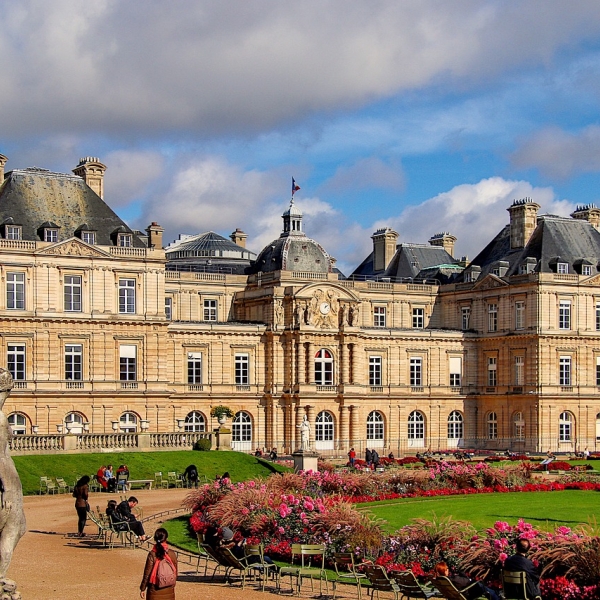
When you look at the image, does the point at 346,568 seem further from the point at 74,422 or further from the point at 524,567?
the point at 74,422

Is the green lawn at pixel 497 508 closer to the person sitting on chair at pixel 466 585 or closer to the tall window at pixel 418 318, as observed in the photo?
the person sitting on chair at pixel 466 585

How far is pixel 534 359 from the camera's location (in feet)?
250

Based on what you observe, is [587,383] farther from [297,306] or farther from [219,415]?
[219,415]

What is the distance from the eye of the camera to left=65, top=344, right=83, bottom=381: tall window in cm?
6344

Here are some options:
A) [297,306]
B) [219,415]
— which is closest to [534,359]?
[297,306]

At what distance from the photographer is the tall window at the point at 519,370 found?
7744 cm

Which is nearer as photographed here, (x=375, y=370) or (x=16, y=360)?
(x=16, y=360)

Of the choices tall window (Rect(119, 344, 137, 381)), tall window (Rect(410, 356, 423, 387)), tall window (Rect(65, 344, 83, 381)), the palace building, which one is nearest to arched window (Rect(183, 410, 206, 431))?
the palace building

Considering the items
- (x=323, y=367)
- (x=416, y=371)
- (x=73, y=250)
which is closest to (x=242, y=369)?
(x=323, y=367)

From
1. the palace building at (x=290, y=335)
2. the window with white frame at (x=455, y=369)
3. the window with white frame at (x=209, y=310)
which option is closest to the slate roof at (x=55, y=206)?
the palace building at (x=290, y=335)

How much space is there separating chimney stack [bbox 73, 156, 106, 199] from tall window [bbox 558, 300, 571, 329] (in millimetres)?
30655

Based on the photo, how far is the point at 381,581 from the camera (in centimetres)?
2356

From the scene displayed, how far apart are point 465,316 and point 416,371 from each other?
6.32m

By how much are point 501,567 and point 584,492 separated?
72.6 feet
